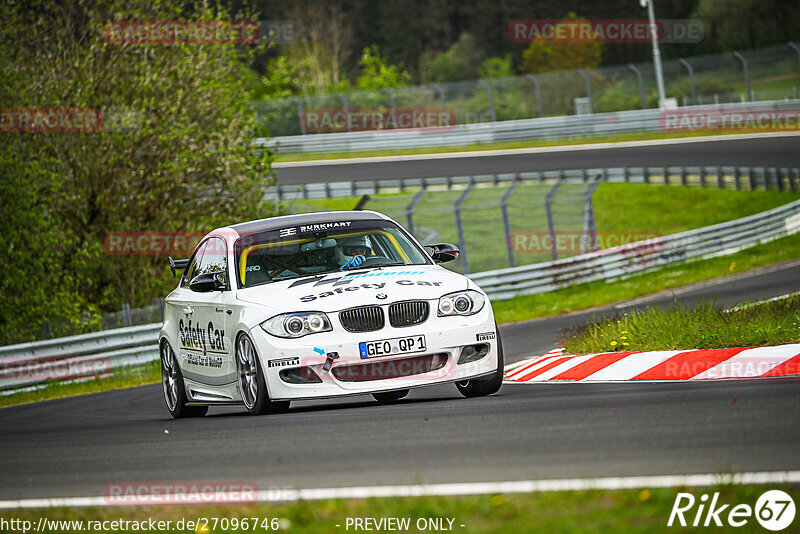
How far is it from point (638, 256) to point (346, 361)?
18.7 m

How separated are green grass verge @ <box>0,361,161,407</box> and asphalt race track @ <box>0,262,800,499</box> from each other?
790 centimetres

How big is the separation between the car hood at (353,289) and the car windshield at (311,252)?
308 millimetres

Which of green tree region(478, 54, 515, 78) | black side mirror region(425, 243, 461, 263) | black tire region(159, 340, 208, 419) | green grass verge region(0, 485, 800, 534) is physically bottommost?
green tree region(478, 54, 515, 78)

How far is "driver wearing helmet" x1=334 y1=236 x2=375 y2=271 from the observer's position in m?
9.88

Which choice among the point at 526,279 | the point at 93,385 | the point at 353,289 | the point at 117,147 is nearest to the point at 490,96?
the point at 526,279

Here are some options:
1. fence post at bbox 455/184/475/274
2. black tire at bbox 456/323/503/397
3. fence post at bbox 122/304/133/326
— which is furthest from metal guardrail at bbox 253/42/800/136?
black tire at bbox 456/323/503/397

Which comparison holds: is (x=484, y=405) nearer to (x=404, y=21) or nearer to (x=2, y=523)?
(x=2, y=523)

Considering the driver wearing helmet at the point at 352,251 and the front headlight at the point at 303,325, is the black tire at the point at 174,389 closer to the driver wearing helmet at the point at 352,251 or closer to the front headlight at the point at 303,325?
the driver wearing helmet at the point at 352,251

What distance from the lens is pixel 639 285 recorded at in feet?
80.9

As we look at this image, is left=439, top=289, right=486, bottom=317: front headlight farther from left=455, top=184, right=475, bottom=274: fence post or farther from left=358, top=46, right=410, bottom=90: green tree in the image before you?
left=358, top=46, right=410, bottom=90: green tree

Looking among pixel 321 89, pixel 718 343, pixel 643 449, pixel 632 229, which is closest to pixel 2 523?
pixel 643 449

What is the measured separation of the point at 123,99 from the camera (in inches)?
905

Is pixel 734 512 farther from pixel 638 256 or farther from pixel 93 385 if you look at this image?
pixel 638 256

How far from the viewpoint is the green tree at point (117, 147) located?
Answer: 2111 cm
